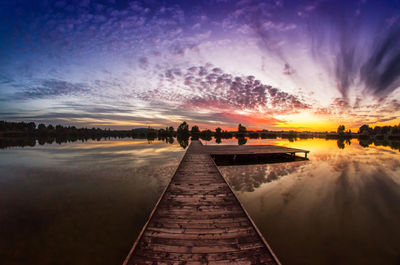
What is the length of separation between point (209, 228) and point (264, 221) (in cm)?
365

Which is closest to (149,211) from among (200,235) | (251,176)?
(200,235)

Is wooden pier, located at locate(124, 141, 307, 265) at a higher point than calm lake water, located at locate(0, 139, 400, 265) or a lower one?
higher

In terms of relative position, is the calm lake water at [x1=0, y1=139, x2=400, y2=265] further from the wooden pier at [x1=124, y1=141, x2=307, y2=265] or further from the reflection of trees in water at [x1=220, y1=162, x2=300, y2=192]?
the wooden pier at [x1=124, y1=141, x2=307, y2=265]

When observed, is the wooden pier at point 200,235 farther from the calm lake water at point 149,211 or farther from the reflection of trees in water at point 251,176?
the reflection of trees in water at point 251,176

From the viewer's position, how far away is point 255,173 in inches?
557

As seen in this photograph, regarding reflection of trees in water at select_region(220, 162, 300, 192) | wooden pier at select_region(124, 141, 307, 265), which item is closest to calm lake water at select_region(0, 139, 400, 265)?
reflection of trees in water at select_region(220, 162, 300, 192)

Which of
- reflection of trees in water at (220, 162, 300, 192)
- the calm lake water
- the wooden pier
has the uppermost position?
the wooden pier

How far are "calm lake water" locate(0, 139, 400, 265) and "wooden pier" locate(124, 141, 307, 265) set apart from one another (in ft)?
5.28

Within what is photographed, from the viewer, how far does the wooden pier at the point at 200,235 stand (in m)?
3.68

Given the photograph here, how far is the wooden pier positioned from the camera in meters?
3.68

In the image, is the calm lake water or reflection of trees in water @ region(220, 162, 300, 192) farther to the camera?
reflection of trees in water @ region(220, 162, 300, 192)

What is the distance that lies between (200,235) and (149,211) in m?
4.23

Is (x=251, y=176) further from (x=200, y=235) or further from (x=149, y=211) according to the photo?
(x=200, y=235)

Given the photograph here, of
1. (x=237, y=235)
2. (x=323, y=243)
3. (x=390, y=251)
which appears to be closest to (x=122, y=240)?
(x=237, y=235)
